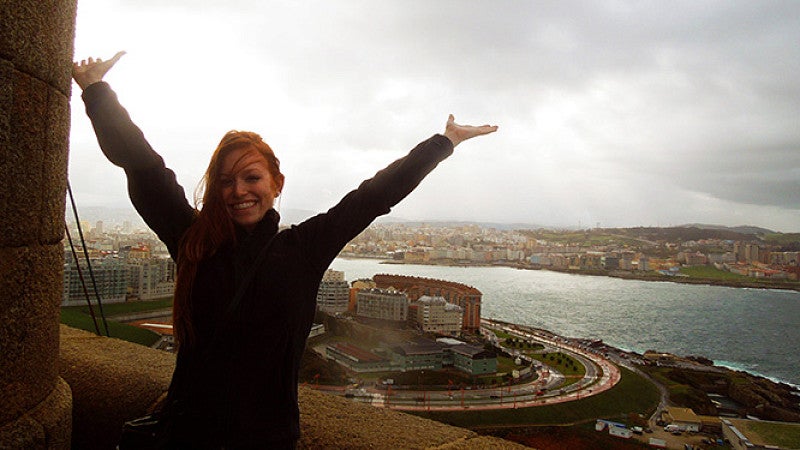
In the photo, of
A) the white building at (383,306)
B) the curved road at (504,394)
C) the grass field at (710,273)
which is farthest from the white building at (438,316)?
the grass field at (710,273)

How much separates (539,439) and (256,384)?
7.62 m

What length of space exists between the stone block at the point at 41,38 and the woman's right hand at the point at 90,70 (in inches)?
1.2

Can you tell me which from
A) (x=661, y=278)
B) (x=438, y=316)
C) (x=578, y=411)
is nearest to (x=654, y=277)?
(x=661, y=278)

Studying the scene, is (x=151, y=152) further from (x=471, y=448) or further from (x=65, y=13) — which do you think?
(x=471, y=448)

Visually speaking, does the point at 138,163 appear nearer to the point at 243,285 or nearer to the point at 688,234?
the point at 243,285

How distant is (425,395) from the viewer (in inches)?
397

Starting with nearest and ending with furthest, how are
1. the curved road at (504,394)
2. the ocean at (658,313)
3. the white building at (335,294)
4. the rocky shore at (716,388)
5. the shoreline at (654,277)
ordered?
the curved road at (504,394) → the rocky shore at (716,388) → the white building at (335,294) → the ocean at (658,313) → the shoreline at (654,277)

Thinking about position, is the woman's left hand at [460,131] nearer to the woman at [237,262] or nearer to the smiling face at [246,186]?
the woman at [237,262]

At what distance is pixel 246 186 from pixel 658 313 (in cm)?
3074

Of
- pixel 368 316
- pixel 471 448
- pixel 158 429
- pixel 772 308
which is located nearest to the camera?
pixel 158 429

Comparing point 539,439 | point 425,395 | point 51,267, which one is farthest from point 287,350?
point 425,395

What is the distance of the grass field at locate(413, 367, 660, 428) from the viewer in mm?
8508

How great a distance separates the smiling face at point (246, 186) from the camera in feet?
2.13

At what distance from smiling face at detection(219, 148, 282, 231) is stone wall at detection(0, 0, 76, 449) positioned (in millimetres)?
190
